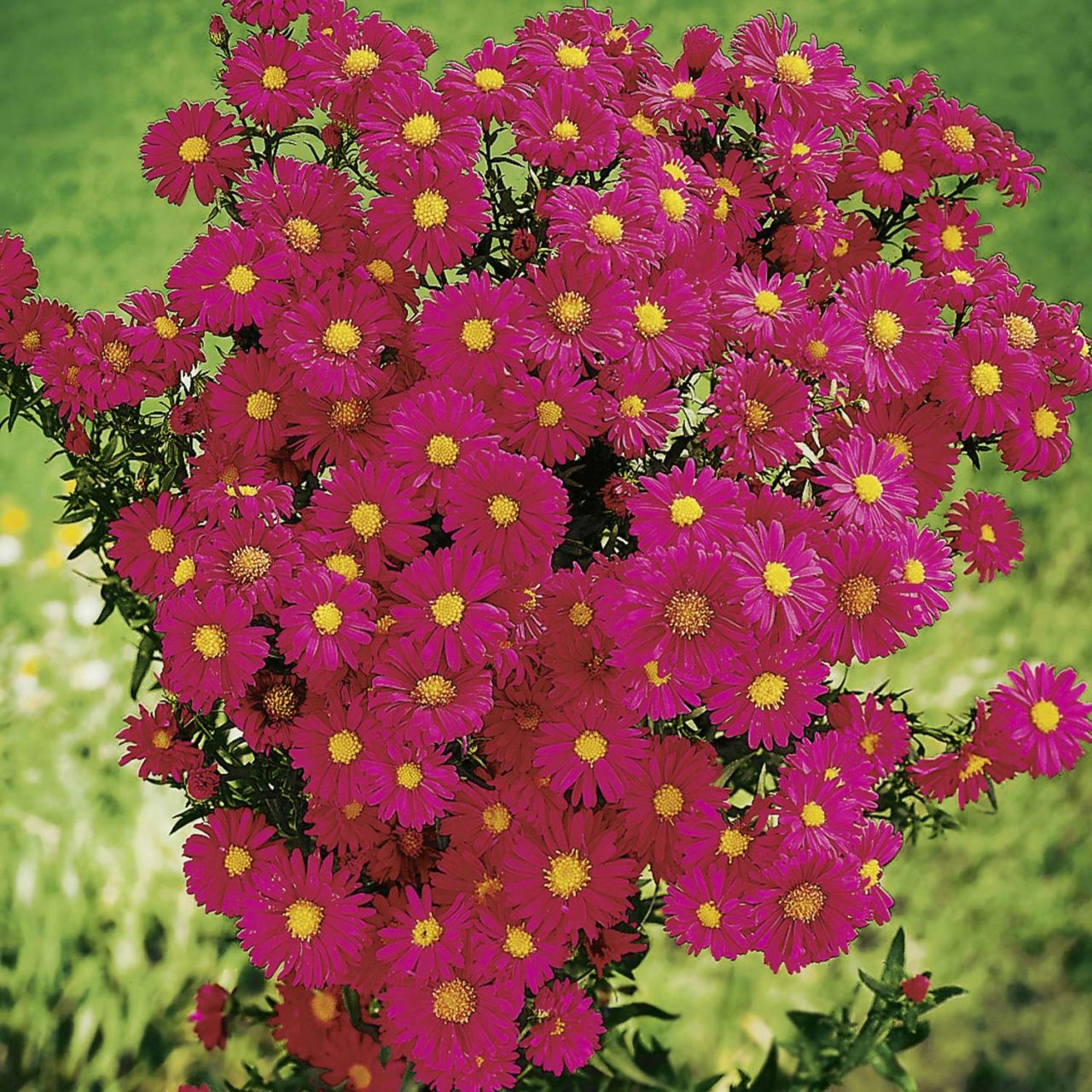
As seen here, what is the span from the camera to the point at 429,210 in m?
0.99

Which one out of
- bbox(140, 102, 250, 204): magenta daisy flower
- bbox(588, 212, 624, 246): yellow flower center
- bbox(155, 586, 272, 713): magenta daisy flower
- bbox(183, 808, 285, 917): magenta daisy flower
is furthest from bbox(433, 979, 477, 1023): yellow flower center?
bbox(140, 102, 250, 204): magenta daisy flower

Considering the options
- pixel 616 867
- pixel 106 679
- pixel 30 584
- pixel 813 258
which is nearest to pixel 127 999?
pixel 106 679

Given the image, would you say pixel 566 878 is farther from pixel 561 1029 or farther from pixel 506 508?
pixel 506 508

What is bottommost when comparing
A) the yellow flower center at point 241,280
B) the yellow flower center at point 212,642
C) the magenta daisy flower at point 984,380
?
the yellow flower center at point 212,642

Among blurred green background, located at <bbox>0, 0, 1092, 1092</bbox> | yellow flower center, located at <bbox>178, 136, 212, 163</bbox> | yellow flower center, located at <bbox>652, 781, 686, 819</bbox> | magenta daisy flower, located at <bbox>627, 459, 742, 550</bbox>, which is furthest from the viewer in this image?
blurred green background, located at <bbox>0, 0, 1092, 1092</bbox>

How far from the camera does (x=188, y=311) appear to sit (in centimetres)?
103

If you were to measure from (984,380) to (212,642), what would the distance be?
644 mm

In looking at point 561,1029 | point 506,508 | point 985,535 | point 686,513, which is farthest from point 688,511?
point 561,1029

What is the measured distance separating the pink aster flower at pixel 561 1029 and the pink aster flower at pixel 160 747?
1.22ft

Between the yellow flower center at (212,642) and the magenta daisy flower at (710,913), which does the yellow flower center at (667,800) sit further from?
the yellow flower center at (212,642)

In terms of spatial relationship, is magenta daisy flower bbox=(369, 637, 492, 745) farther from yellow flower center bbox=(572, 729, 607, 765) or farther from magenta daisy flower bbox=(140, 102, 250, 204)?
magenta daisy flower bbox=(140, 102, 250, 204)

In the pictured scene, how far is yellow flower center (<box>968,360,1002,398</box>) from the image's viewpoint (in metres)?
1.02

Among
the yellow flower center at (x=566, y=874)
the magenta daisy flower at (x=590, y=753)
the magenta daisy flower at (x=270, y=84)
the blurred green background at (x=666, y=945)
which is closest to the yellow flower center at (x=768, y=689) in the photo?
the magenta daisy flower at (x=590, y=753)

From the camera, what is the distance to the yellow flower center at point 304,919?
3.31ft
